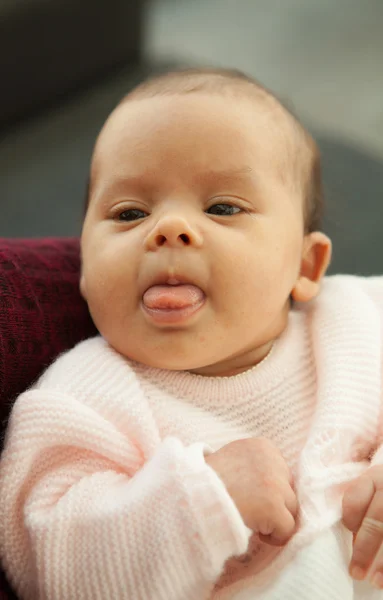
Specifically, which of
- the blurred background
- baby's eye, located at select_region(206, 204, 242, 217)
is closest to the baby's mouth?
baby's eye, located at select_region(206, 204, 242, 217)

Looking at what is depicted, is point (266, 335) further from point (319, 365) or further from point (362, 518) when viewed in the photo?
point (362, 518)

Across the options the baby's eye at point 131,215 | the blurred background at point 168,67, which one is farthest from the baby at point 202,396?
the blurred background at point 168,67

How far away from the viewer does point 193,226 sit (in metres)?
0.81

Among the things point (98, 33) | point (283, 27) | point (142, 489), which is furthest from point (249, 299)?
point (283, 27)

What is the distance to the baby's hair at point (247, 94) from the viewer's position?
0.90 metres

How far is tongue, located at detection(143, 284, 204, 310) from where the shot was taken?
0.79 m

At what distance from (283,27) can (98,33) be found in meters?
0.87

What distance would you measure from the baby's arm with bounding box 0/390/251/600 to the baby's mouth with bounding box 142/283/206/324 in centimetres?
13

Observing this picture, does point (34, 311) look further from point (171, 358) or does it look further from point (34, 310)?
point (171, 358)

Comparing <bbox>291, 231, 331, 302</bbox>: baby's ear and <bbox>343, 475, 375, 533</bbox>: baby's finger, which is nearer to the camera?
<bbox>343, 475, 375, 533</bbox>: baby's finger

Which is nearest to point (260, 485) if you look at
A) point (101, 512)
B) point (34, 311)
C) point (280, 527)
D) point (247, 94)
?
point (280, 527)

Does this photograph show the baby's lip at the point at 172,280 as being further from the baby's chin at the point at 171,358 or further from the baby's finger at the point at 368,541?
the baby's finger at the point at 368,541

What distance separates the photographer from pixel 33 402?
773 mm

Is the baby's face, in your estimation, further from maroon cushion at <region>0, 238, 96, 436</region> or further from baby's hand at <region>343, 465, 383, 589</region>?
baby's hand at <region>343, 465, 383, 589</region>
